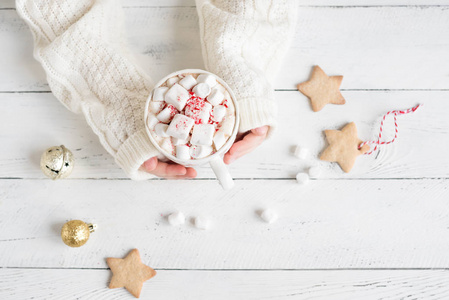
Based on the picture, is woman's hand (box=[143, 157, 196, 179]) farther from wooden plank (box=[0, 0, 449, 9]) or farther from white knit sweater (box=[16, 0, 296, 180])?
wooden plank (box=[0, 0, 449, 9])

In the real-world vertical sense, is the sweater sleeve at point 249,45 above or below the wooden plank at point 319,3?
below

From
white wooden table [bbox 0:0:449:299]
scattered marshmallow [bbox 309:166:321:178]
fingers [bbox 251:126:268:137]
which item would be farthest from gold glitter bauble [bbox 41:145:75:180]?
scattered marshmallow [bbox 309:166:321:178]

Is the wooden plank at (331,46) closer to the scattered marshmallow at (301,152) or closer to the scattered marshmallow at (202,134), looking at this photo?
the scattered marshmallow at (301,152)

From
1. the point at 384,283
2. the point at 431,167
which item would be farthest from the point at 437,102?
the point at 384,283

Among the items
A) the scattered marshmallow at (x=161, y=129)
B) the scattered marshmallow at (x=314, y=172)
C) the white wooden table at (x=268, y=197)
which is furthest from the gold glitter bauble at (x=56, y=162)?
the scattered marshmallow at (x=314, y=172)

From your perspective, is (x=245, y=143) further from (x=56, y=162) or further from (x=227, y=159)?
(x=56, y=162)

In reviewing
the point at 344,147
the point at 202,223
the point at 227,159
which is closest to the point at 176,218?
the point at 202,223
